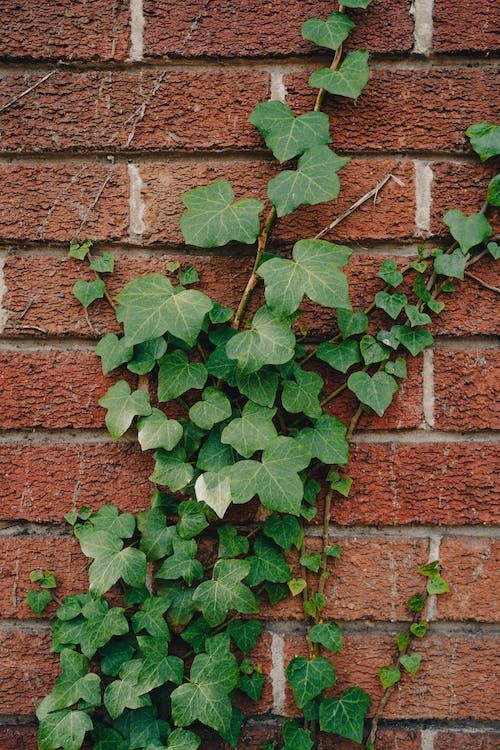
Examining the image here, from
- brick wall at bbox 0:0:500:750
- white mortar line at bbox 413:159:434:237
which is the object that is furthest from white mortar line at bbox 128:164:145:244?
white mortar line at bbox 413:159:434:237

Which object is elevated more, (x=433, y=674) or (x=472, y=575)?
(x=472, y=575)

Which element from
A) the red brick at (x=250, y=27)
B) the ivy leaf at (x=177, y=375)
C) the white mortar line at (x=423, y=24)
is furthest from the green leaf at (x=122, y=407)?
the white mortar line at (x=423, y=24)

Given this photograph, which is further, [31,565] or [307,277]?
[31,565]

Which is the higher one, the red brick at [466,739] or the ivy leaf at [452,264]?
the ivy leaf at [452,264]

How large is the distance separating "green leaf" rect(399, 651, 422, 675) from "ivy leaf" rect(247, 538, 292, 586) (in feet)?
0.63

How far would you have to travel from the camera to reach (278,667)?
0.87 m

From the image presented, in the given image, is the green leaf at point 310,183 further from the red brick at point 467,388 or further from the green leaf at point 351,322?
the red brick at point 467,388

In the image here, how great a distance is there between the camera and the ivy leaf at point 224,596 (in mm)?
816

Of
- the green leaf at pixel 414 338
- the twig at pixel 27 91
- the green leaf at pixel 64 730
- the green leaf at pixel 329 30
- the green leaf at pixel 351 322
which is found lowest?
the green leaf at pixel 64 730

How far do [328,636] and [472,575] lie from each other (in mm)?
215

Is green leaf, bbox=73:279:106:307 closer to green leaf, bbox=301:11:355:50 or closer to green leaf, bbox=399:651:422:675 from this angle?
green leaf, bbox=301:11:355:50

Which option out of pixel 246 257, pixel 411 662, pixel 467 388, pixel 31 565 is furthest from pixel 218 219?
pixel 411 662

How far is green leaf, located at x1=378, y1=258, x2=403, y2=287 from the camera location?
32.7 inches

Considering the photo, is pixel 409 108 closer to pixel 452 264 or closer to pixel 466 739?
pixel 452 264
